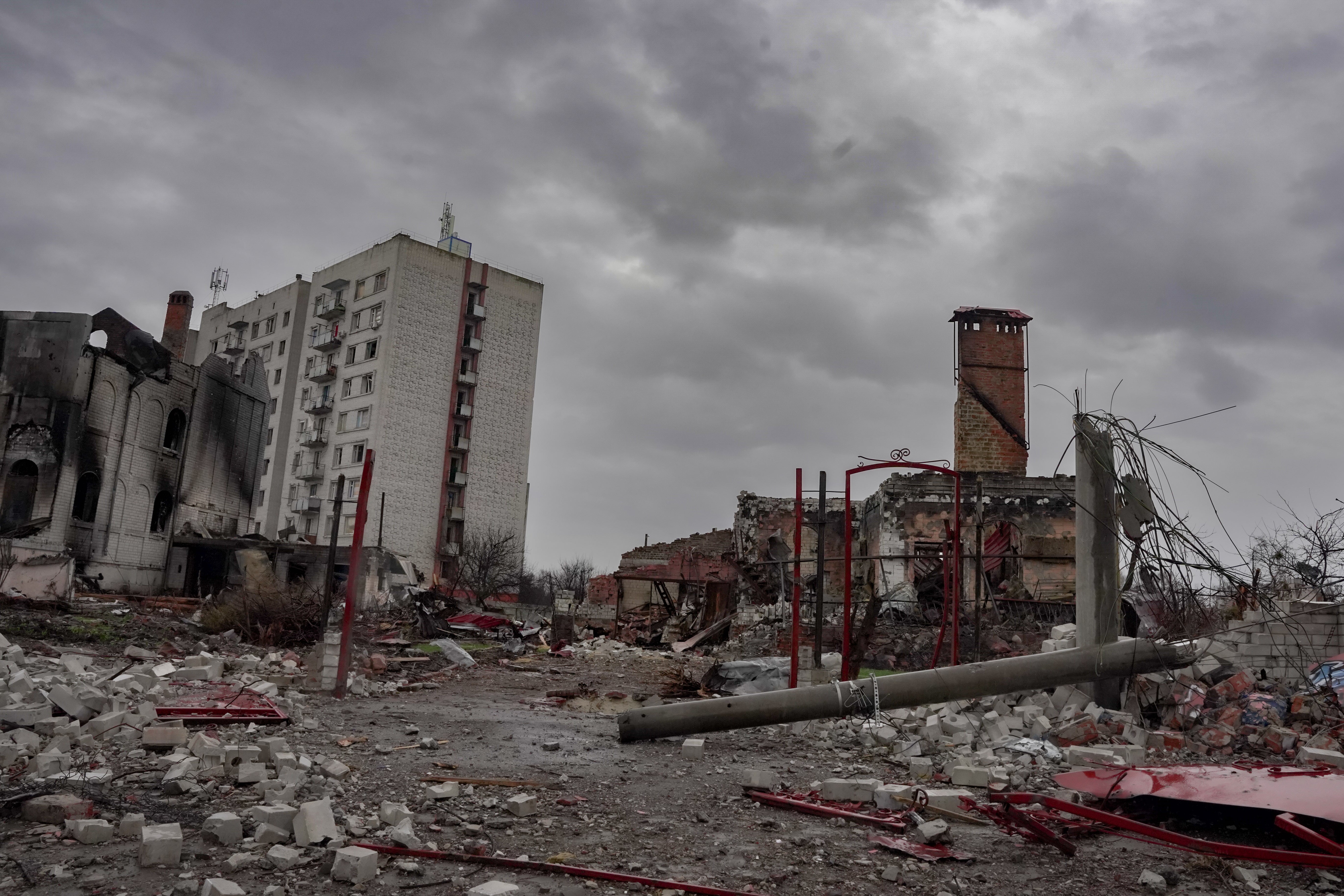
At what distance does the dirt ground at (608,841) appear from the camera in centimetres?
399

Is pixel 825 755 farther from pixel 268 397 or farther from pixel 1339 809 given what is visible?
pixel 268 397

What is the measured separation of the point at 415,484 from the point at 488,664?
100 ft

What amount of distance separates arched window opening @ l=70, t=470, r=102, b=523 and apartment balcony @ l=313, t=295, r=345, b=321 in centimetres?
2342

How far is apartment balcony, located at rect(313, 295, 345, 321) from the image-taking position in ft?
159

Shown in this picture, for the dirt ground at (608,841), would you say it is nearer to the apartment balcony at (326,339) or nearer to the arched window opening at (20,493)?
the arched window opening at (20,493)

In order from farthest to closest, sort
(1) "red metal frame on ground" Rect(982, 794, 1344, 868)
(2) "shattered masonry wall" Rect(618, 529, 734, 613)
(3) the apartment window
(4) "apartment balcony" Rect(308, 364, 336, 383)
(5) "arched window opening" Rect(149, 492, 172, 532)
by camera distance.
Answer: (4) "apartment balcony" Rect(308, 364, 336, 383) < (3) the apartment window < (2) "shattered masonry wall" Rect(618, 529, 734, 613) < (5) "arched window opening" Rect(149, 492, 172, 532) < (1) "red metal frame on ground" Rect(982, 794, 1344, 868)

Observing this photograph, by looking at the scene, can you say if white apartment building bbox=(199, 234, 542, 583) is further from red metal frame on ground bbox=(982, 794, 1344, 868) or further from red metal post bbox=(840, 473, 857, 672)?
red metal frame on ground bbox=(982, 794, 1344, 868)

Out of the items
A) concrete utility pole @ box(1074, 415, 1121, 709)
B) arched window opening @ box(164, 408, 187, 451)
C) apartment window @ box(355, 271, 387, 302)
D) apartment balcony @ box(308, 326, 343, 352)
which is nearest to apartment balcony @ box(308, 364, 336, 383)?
apartment balcony @ box(308, 326, 343, 352)

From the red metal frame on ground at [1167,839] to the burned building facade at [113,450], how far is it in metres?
21.0

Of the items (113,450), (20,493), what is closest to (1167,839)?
(20,493)

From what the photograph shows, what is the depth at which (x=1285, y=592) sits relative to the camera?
38.1ft

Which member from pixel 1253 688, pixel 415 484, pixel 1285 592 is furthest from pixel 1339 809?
pixel 415 484

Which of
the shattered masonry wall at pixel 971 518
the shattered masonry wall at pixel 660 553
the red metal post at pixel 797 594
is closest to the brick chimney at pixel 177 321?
the shattered masonry wall at pixel 660 553

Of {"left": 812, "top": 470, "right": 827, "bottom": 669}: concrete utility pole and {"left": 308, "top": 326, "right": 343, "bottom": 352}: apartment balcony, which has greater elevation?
{"left": 308, "top": 326, "right": 343, "bottom": 352}: apartment balcony
